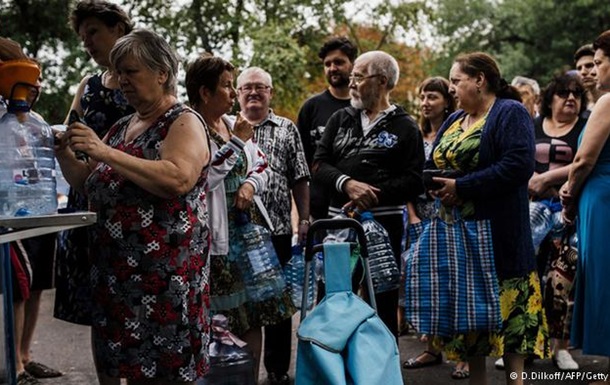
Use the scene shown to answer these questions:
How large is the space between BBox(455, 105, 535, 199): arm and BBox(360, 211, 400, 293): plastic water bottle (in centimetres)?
60

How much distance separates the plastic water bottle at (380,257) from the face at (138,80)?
1925mm

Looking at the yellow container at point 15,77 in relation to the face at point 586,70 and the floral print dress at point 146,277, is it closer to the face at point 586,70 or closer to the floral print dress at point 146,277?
the floral print dress at point 146,277

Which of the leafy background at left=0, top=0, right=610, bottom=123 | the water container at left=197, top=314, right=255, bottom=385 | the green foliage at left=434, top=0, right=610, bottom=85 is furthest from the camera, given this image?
the green foliage at left=434, top=0, right=610, bottom=85

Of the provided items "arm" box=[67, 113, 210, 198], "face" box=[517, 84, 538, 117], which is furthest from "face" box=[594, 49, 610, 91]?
"arm" box=[67, 113, 210, 198]

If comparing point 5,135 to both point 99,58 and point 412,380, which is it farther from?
point 412,380

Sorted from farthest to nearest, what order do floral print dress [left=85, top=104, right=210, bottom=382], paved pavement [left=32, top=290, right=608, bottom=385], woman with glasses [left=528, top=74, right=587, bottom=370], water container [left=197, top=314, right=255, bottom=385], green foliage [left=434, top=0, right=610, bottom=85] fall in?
1. green foliage [left=434, top=0, right=610, bottom=85]
2. woman with glasses [left=528, top=74, right=587, bottom=370]
3. paved pavement [left=32, top=290, right=608, bottom=385]
4. water container [left=197, top=314, right=255, bottom=385]
5. floral print dress [left=85, top=104, right=210, bottom=382]

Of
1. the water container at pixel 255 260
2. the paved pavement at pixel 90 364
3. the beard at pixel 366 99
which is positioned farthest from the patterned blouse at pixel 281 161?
the paved pavement at pixel 90 364

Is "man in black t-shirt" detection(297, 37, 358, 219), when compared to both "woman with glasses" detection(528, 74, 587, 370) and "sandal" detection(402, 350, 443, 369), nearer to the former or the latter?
"woman with glasses" detection(528, 74, 587, 370)

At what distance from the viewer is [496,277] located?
4.48m

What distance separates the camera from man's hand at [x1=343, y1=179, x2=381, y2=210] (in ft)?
16.1

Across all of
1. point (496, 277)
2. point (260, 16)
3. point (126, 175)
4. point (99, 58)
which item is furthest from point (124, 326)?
point (260, 16)

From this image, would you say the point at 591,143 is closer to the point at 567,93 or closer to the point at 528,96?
the point at 567,93

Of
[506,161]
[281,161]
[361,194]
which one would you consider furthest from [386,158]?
[506,161]

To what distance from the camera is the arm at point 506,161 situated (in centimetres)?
443
